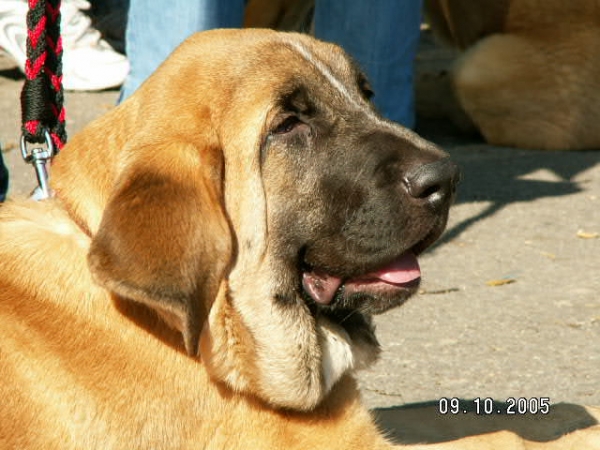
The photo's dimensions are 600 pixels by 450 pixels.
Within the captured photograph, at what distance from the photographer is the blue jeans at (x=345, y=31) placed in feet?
15.5

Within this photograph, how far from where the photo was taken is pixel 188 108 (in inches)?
126

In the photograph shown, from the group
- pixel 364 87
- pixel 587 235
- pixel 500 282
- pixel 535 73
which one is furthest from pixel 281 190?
pixel 535 73

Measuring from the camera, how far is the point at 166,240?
2.86 meters

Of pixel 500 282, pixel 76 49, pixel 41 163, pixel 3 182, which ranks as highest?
pixel 41 163

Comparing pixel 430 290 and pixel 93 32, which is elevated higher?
pixel 430 290

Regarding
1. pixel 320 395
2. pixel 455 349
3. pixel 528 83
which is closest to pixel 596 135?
pixel 528 83

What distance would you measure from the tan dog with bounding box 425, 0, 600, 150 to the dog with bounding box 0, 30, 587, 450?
447 centimetres

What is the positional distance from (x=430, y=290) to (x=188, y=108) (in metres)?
2.54

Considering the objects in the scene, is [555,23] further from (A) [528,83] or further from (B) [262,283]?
(B) [262,283]

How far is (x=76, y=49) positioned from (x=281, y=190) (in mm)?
6322

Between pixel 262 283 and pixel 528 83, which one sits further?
pixel 528 83

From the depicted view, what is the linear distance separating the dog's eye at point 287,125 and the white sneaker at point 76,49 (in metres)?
5.97

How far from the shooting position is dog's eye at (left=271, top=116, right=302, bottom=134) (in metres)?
3.29

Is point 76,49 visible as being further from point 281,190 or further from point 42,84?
point 281,190
